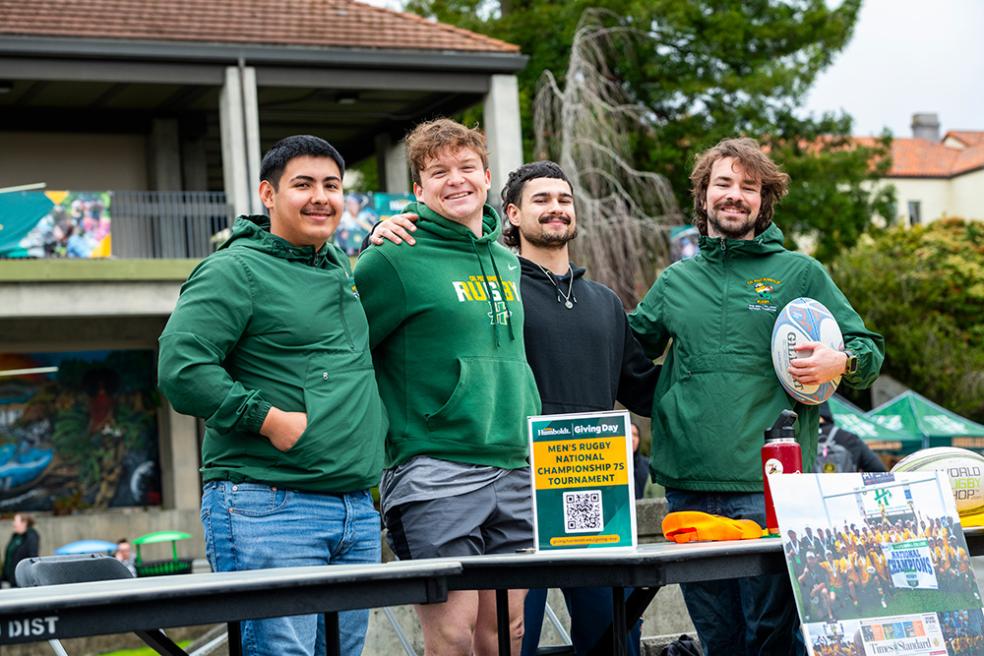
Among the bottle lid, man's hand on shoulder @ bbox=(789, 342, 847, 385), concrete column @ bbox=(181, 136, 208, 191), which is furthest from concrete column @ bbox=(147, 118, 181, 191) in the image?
the bottle lid

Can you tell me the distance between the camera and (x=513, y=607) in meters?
4.84

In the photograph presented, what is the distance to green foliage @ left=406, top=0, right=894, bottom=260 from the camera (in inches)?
1266

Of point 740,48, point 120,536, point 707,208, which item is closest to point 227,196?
point 120,536

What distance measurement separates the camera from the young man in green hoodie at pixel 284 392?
4.17 meters

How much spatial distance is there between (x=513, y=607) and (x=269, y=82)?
18.5 meters

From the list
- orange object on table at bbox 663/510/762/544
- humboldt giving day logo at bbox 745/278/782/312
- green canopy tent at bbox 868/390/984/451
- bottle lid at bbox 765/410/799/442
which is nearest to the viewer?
orange object on table at bbox 663/510/762/544

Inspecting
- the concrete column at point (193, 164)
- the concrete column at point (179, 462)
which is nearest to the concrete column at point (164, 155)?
the concrete column at point (193, 164)

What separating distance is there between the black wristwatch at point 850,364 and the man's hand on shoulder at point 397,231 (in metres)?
1.58

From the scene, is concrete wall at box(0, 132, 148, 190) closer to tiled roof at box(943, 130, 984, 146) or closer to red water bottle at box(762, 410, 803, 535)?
red water bottle at box(762, 410, 803, 535)

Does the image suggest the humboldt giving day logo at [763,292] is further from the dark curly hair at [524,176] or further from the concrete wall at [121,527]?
the concrete wall at [121,527]

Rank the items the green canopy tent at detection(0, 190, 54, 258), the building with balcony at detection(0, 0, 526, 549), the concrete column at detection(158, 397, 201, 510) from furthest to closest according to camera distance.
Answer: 1. the concrete column at detection(158, 397, 201, 510)
2. the building with balcony at detection(0, 0, 526, 549)
3. the green canopy tent at detection(0, 190, 54, 258)

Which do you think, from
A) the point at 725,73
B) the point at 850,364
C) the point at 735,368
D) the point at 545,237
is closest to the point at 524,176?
the point at 545,237

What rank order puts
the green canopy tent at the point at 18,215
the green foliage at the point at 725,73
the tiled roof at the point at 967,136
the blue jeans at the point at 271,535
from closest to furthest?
1. the blue jeans at the point at 271,535
2. the green canopy tent at the point at 18,215
3. the green foliage at the point at 725,73
4. the tiled roof at the point at 967,136

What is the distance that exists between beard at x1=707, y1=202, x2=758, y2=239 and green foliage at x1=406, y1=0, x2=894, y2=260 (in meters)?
26.3
